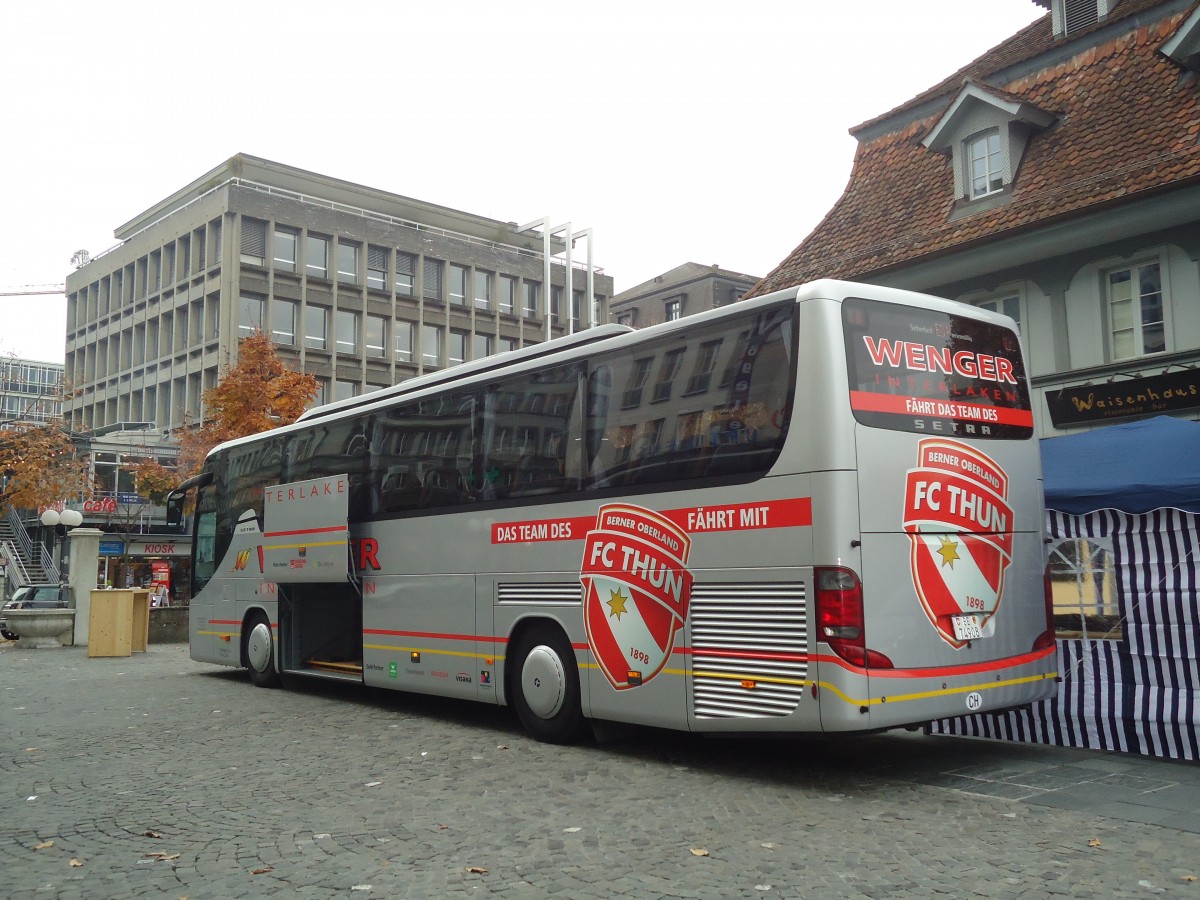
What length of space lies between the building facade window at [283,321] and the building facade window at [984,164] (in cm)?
4556

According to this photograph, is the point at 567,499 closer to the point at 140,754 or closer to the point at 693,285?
the point at 140,754

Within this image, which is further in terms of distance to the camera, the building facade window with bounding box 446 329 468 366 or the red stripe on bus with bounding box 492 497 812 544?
the building facade window with bounding box 446 329 468 366

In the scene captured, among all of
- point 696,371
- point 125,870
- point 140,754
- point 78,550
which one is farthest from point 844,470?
point 78,550

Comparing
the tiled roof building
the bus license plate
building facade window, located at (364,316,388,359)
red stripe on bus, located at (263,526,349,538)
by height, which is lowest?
the bus license plate

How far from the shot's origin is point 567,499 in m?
10.5

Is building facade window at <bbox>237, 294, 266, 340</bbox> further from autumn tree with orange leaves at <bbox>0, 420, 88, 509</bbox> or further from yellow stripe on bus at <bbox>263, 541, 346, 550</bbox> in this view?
yellow stripe on bus at <bbox>263, 541, 346, 550</bbox>

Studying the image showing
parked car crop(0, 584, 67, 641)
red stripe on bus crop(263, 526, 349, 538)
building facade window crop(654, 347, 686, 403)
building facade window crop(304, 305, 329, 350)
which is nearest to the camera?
building facade window crop(654, 347, 686, 403)

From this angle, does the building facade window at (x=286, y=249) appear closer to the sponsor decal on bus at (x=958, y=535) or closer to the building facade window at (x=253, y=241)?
the building facade window at (x=253, y=241)

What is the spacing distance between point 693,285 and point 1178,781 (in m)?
55.5

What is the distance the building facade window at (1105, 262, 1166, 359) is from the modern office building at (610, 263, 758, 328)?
42371 mm

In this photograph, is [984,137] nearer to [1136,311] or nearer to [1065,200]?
[1065,200]

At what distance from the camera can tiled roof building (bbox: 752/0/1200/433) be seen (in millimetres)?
15461

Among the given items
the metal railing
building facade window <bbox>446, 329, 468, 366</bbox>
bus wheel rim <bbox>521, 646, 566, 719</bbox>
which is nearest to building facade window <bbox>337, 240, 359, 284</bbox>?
building facade window <bbox>446, 329, 468, 366</bbox>

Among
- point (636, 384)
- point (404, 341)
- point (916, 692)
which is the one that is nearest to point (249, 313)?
point (404, 341)
